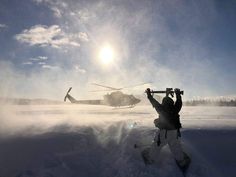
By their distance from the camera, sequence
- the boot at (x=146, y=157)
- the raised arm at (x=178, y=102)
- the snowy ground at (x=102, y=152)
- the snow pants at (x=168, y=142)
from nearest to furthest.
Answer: the snowy ground at (x=102, y=152), the snow pants at (x=168, y=142), the boot at (x=146, y=157), the raised arm at (x=178, y=102)

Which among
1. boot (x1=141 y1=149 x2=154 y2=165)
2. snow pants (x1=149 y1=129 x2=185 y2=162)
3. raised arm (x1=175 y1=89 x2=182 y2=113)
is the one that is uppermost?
raised arm (x1=175 y1=89 x2=182 y2=113)

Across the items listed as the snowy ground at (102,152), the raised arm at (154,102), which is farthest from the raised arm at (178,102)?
the snowy ground at (102,152)

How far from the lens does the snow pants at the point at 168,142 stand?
41.6 ft

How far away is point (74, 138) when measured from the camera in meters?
15.1

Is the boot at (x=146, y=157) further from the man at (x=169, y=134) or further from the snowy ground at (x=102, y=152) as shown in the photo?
the snowy ground at (x=102, y=152)

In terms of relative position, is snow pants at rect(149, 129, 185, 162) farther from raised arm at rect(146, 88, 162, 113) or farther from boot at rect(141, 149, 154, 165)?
raised arm at rect(146, 88, 162, 113)

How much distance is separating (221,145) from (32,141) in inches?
372

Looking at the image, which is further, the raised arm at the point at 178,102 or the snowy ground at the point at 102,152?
the raised arm at the point at 178,102

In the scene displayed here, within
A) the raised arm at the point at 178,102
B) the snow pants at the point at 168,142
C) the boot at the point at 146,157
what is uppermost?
the raised arm at the point at 178,102

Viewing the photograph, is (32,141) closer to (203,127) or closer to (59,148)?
(59,148)

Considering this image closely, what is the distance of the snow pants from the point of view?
12.7 metres

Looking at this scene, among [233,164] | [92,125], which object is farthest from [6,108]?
[233,164]

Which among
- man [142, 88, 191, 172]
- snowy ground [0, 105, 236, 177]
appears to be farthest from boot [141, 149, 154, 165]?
snowy ground [0, 105, 236, 177]

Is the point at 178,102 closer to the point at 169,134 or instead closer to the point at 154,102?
the point at 154,102
